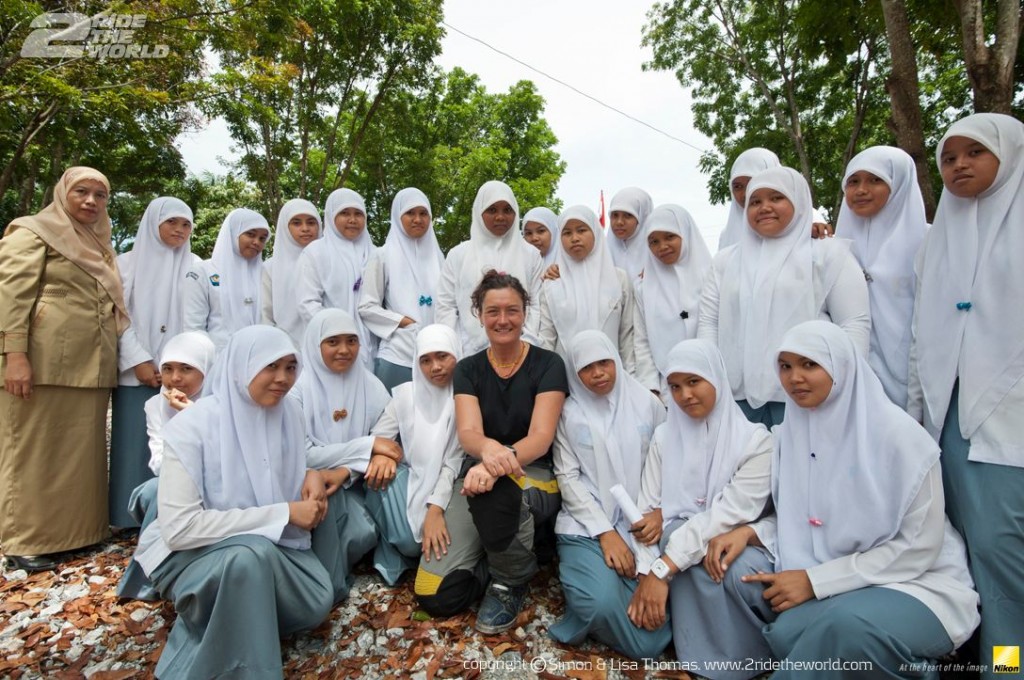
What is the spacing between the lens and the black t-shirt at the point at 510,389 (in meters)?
3.47

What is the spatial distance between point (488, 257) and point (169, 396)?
7.63ft

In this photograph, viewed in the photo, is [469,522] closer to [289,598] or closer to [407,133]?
[289,598]

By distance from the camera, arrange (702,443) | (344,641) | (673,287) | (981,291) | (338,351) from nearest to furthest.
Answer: (981,291)
(702,443)
(344,641)
(338,351)
(673,287)

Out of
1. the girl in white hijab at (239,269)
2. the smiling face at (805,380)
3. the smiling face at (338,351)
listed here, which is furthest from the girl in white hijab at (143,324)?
the smiling face at (805,380)

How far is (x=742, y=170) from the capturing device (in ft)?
14.5

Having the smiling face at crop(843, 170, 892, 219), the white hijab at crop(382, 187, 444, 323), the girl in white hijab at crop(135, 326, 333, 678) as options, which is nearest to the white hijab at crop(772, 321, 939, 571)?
the smiling face at crop(843, 170, 892, 219)

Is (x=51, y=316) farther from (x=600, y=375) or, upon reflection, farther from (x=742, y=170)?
(x=742, y=170)

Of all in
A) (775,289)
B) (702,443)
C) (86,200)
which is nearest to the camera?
(702,443)

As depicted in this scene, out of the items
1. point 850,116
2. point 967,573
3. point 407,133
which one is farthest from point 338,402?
point 850,116

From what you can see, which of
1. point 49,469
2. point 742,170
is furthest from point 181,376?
point 742,170

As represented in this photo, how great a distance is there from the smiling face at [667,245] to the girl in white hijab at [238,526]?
2436 millimetres

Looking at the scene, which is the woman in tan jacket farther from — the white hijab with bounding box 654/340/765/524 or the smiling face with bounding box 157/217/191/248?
the white hijab with bounding box 654/340/765/524

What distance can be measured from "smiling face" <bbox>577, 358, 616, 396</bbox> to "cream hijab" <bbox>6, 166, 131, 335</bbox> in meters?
3.29

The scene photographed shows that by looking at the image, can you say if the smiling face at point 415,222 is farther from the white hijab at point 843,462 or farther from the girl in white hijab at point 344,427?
the white hijab at point 843,462
